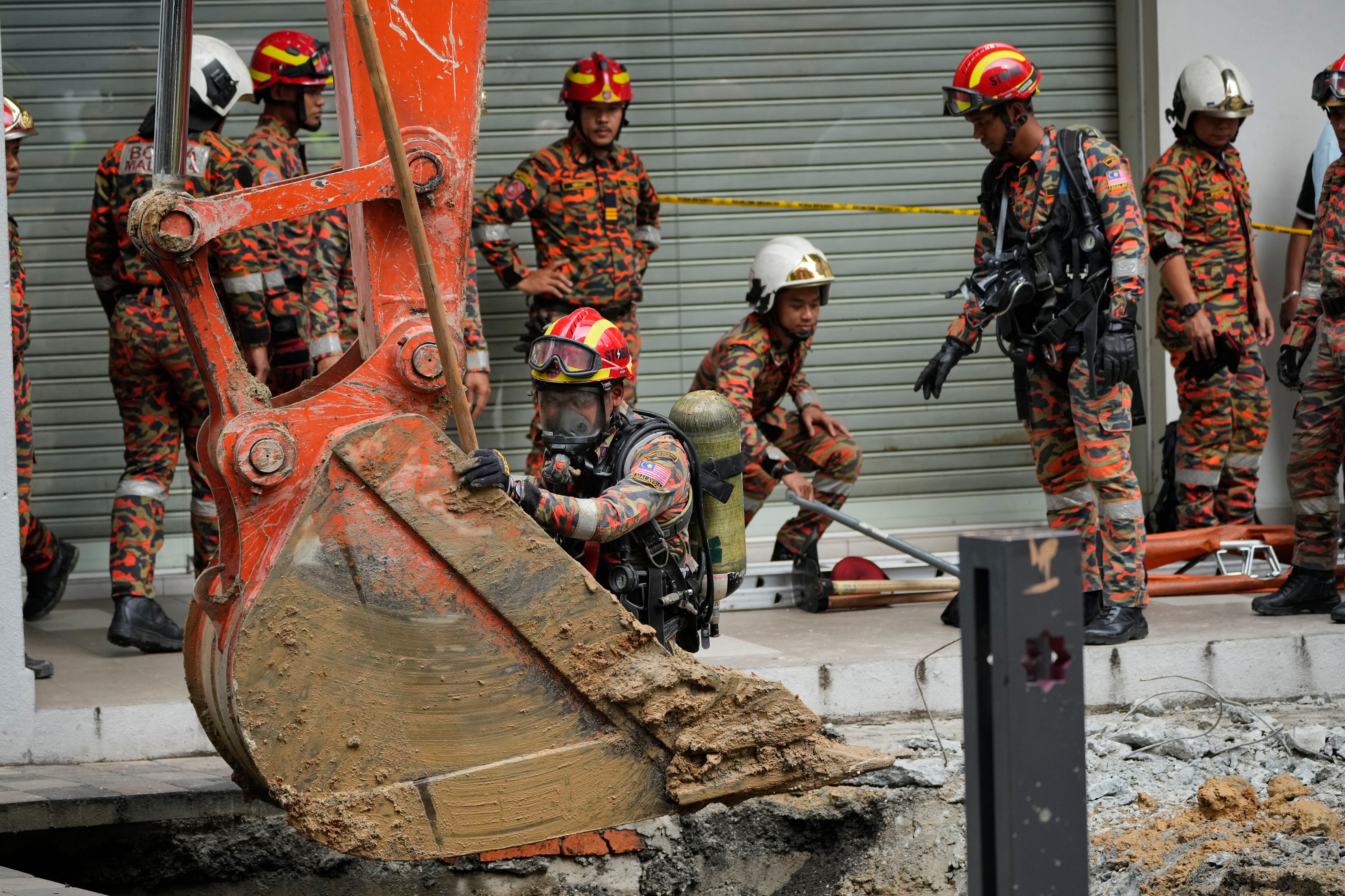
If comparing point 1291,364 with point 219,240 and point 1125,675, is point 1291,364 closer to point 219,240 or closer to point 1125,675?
point 1125,675

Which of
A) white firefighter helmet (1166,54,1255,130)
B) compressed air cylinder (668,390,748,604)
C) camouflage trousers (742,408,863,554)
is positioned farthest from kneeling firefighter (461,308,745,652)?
white firefighter helmet (1166,54,1255,130)

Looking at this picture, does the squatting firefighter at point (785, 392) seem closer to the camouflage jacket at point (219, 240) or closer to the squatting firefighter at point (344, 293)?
the squatting firefighter at point (344, 293)

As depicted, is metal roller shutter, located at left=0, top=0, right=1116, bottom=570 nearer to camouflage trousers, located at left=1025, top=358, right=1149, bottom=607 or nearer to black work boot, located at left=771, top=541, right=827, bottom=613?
black work boot, located at left=771, top=541, right=827, bottom=613

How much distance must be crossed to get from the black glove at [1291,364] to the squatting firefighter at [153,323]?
4.61m

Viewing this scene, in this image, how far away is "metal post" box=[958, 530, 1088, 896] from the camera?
225 centimetres

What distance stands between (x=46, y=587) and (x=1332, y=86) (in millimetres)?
6350

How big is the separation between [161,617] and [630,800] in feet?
9.98

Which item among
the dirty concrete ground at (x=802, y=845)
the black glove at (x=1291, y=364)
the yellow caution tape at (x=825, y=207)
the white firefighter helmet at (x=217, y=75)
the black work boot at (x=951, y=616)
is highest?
the white firefighter helmet at (x=217, y=75)

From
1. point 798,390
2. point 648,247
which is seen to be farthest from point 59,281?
point 798,390

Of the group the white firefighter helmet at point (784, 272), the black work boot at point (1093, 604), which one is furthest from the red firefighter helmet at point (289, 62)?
the black work boot at point (1093, 604)

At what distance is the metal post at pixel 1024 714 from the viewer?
2.25 m

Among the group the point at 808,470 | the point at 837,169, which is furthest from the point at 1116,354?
the point at 837,169

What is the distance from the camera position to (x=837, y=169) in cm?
847

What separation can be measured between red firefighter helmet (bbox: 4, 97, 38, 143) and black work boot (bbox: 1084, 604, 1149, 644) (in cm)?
490
